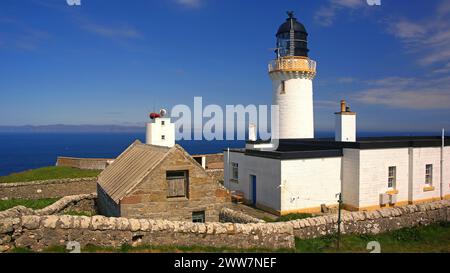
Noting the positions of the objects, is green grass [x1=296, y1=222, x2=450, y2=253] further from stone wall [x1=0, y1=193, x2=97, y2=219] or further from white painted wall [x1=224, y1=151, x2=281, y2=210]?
Result: stone wall [x1=0, y1=193, x2=97, y2=219]

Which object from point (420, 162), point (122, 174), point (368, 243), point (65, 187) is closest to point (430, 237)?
point (368, 243)

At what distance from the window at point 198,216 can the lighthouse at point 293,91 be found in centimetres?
1360

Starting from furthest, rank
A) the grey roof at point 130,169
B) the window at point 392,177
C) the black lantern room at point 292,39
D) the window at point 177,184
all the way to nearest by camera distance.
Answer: the black lantern room at point 292,39 < the window at point 392,177 < the window at point 177,184 < the grey roof at point 130,169

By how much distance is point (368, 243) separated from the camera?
1269 centimetres

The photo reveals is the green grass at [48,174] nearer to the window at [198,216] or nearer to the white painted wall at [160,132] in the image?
the white painted wall at [160,132]

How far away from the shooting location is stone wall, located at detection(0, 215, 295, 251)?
31.1ft

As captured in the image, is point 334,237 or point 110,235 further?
point 334,237

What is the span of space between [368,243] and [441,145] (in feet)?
39.0

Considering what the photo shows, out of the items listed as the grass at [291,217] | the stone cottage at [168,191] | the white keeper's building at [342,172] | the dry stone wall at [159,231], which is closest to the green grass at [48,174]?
the white keeper's building at [342,172]

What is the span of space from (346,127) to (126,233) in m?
14.9

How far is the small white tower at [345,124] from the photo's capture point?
20.5 m

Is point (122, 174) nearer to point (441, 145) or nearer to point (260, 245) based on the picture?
point (260, 245)

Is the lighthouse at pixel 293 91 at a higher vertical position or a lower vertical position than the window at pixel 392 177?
higher

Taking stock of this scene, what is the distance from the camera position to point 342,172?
19.2 m
